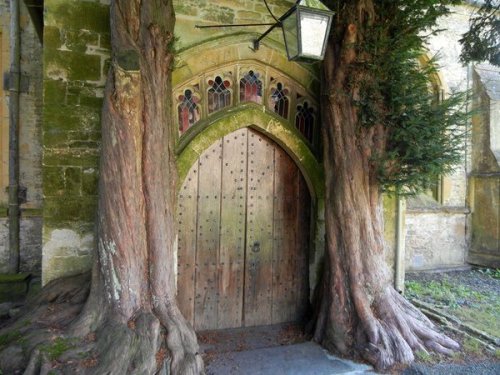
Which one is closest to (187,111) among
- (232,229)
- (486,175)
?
(232,229)

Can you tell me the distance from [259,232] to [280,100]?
164 cm

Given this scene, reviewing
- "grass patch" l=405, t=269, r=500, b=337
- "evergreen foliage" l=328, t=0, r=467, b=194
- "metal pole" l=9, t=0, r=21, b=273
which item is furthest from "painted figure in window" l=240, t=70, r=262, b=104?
"metal pole" l=9, t=0, r=21, b=273

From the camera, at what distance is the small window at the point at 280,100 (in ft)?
15.7

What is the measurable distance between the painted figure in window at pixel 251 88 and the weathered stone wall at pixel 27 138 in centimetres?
426

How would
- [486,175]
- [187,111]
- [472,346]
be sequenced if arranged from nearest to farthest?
[472,346] < [187,111] < [486,175]

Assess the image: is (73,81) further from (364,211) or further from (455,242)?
(455,242)

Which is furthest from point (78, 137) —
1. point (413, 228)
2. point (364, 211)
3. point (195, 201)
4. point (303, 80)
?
point (413, 228)

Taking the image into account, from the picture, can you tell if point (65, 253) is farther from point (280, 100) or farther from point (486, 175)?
point (486, 175)

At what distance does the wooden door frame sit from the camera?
423 centimetres

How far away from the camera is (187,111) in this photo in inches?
173

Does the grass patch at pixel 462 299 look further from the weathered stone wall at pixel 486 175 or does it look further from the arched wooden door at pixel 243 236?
the arched wooden door at pixel 243 236

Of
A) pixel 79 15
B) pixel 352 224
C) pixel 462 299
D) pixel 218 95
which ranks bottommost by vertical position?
pixel 462 299

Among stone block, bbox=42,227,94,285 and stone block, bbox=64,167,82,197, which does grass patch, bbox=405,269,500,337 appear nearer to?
stone block, bbox=42,227,94,285

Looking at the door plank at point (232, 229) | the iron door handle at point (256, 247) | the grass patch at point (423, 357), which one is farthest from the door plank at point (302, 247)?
the grass patch at point (423, 357)
